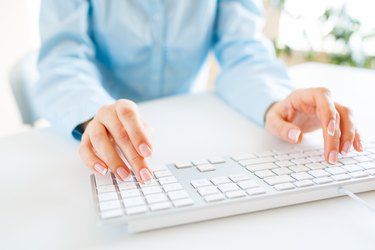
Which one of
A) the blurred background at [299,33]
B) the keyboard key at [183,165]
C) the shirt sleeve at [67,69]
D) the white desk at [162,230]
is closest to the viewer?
the white desk at [162,230]

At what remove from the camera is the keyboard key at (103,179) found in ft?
1.33

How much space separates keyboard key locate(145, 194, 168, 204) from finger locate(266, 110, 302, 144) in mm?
238

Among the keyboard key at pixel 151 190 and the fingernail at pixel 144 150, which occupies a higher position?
the fingernail at pixel 144 150

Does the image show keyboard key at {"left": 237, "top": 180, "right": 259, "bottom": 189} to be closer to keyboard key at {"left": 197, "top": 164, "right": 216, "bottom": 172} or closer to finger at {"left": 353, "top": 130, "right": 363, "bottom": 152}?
keyboard key at {"left": 197, "top": 164, "right": 216, "bottom": 172}

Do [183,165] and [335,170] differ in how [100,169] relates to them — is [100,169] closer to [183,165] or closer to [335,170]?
[183,165]

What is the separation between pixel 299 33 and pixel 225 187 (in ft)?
5.88

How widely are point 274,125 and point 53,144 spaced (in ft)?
1.09

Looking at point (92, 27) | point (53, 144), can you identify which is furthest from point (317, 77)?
point (53, 144)

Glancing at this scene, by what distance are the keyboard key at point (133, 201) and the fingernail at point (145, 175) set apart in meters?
0.04

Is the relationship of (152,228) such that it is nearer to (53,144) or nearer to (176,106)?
(53,144)

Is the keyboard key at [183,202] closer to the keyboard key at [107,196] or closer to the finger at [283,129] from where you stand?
the keyboard key at [107,196]

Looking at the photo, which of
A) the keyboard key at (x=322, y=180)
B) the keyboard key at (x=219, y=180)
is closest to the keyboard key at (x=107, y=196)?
the keyboard key at (x=219, y=180)

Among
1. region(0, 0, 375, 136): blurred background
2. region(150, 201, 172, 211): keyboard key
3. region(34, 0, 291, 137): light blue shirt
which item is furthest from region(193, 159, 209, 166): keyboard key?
region(0, 0, 375, 136): blurred background

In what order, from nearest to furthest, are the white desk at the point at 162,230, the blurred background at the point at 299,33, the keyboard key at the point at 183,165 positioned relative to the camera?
1. the white desk at the point at 162,230
2. the keyboard key at the point at 183,165
3. the blurred background at the point at 299,33
